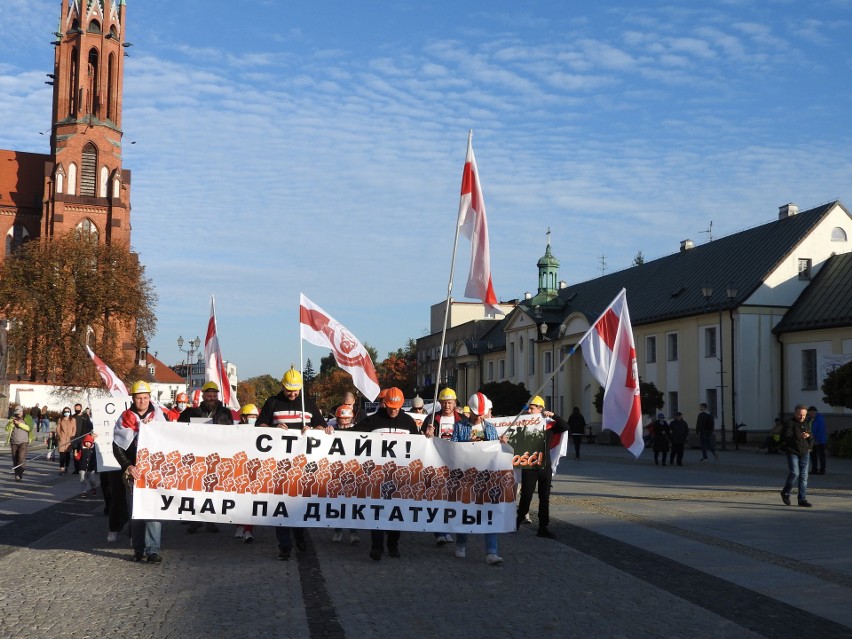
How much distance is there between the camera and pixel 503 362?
3280 inches

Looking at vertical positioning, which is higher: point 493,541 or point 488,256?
point 488,256

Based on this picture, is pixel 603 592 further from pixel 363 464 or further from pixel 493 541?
pixel 363 464

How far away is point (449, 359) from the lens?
9669cm

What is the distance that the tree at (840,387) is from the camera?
105ft

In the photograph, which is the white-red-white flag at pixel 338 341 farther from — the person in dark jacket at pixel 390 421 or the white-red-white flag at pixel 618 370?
the white-red-white flag at pixel 618 370

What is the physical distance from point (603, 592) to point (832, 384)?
26.8m

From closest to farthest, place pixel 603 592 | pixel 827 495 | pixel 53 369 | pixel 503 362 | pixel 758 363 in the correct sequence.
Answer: pixel 603 592 → pixel 827 495 → pixel 758 363 → pixel 53 369 → pixel 503 362

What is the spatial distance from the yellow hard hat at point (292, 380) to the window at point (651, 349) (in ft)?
153

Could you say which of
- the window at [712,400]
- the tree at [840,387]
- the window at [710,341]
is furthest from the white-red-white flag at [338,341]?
the window at [710,341]

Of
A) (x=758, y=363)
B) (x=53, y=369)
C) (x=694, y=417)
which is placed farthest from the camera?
(x=53, y=369)

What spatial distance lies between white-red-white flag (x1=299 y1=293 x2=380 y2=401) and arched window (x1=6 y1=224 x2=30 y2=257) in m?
74.1

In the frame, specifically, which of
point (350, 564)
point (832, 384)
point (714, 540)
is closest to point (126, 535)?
point (350, 564)

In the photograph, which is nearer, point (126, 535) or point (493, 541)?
point (493, 541)

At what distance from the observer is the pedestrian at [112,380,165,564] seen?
1035 cm
